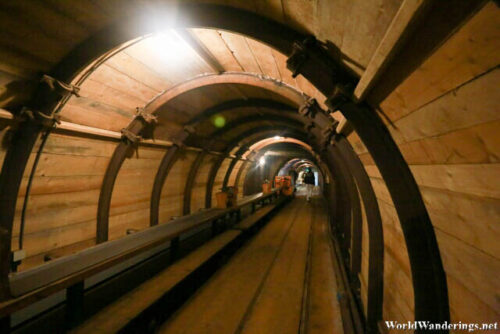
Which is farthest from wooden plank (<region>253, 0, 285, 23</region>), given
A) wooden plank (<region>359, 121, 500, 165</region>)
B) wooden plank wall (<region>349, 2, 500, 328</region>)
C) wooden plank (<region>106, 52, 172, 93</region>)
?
wooden plank (<region>106, 52, 172, 93</region>)

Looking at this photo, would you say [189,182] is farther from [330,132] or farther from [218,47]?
[330,132]

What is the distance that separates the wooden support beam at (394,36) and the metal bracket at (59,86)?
10.7 feet

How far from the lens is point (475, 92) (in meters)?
0.83

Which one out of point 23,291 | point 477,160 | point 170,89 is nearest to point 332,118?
point 477,160

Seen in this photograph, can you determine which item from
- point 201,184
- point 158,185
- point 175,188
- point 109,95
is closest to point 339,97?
point 109,95

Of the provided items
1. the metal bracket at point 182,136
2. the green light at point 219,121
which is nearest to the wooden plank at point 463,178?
the metal bracket at point 182,136

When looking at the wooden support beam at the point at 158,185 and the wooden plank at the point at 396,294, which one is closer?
the wooden plank at the point at 396,294

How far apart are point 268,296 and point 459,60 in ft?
14.4

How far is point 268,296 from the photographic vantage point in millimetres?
4141

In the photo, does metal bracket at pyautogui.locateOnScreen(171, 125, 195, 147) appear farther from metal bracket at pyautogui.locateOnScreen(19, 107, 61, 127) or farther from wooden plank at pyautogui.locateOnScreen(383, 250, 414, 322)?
wooden plank at pyautogui.locateOnScreen(383, 250, 414, 322)

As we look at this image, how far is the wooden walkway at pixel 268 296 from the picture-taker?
3326 mm

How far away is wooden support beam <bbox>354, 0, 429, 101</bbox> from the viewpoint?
2.72 ft

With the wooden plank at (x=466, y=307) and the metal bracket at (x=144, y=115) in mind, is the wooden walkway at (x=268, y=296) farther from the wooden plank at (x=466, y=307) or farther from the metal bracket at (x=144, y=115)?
the metal bracket at (x=144, y=115)

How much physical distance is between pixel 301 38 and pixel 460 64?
1.36 m
